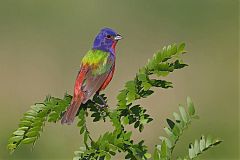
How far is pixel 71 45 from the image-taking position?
12500mm

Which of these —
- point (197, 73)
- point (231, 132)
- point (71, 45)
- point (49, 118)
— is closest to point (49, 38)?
point (71, 45)

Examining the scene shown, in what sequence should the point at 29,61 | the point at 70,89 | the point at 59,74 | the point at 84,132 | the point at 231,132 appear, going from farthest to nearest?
the point at 29,61 → the point at 59,74 → the point at 70,89 → the point at 231,132 → the point at 84,132

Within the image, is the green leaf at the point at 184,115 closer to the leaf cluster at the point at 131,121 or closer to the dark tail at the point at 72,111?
the leaf cluster at the point at 131,121

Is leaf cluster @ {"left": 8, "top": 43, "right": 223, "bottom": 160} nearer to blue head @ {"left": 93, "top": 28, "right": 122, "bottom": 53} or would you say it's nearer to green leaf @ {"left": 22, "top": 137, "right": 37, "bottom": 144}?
green leaf @ {"left": 22, "top": 137, "right": 37, "bottom": 144}

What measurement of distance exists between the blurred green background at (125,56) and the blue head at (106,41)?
2352mm

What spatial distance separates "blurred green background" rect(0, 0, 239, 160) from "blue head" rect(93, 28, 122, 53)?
235cm

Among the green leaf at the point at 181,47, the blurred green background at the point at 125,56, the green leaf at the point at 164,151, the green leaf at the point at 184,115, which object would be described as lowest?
the green leaf at the point at 164,151

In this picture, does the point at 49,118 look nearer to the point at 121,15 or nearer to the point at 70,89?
the point at 70,89

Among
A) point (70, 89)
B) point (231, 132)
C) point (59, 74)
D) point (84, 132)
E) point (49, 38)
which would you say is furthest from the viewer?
point (49, 38)

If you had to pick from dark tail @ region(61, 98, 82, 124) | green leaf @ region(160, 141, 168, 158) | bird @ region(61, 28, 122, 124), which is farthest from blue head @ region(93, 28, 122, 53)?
green leaf @ region(160, 141, 168, 158)

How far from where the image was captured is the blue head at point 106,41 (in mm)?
4735

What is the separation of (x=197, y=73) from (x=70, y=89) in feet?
7.04

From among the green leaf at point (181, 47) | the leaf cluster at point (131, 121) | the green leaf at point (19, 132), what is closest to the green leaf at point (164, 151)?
the leaf cluster at point (131, 121)

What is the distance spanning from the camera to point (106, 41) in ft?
16.1
